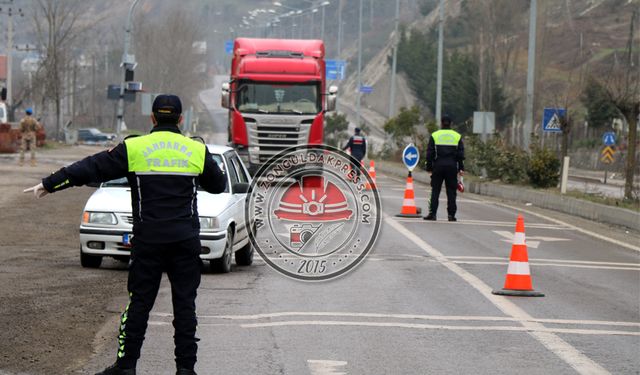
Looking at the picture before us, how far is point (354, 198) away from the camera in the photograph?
2803 centimetres

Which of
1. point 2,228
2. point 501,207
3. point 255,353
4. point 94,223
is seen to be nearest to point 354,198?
point 501,207

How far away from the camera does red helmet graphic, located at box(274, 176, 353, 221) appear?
76.1 feet

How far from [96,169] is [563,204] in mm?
22363

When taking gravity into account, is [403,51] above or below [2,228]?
above

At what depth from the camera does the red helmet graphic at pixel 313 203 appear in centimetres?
2319

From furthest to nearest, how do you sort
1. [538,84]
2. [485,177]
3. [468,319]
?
[538,84] < [485,177] < [468,319]

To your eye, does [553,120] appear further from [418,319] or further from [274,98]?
[418,319]

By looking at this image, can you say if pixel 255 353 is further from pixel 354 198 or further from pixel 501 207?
pixel 501 207

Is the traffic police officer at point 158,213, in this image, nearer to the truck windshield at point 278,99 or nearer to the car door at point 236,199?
the car door at point 236,199

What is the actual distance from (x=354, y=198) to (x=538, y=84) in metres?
41.4

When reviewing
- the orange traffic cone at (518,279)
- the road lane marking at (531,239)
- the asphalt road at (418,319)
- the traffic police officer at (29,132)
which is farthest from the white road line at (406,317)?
the traffic police officer at (29,132)

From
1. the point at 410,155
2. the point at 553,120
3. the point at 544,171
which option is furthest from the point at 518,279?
the point at 553,120

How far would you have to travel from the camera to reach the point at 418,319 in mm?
11555

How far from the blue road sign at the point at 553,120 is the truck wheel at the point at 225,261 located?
70.0ft
